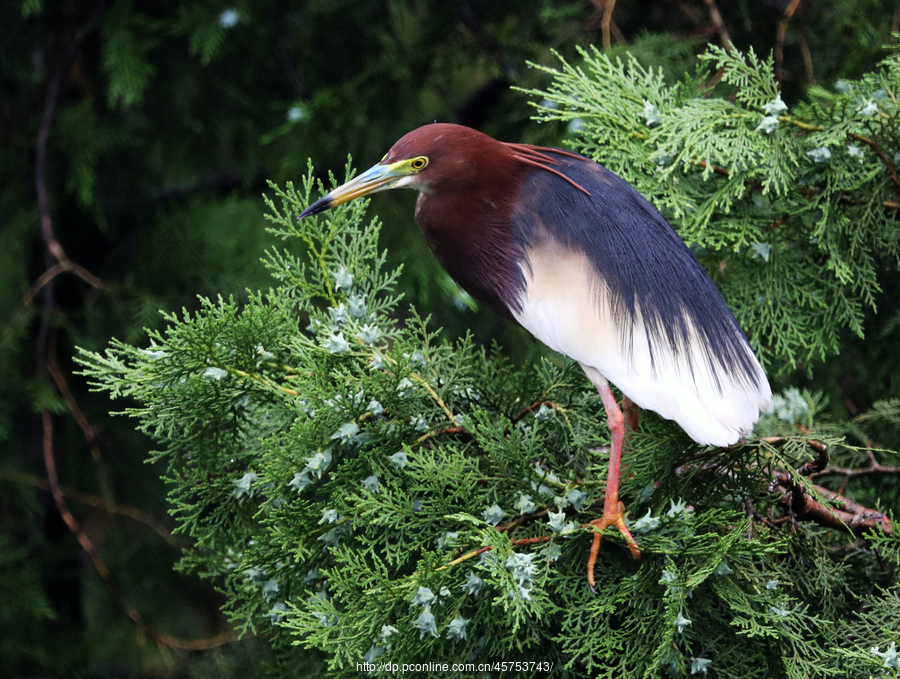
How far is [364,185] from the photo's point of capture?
4.35 feet

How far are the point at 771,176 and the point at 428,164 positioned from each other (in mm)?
579

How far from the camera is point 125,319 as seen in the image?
249cm

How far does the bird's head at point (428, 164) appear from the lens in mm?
1327

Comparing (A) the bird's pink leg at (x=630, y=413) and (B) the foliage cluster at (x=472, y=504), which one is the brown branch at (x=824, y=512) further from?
(A) the bird's pink leg at (x=630, y=413)

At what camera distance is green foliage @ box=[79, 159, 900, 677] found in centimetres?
108

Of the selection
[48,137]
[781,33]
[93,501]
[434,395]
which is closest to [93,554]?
[93,501]

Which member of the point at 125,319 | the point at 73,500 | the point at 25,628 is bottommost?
Result: the point at 25,628

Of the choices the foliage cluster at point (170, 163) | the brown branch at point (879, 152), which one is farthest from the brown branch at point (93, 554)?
the brown branch at point (879, 152)

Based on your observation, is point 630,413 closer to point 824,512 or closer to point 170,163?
point 824,512

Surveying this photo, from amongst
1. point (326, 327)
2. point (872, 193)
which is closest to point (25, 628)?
point (326, 327)

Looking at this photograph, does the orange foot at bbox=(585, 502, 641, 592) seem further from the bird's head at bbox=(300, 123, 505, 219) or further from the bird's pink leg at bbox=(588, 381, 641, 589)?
the bird's head at bbox=(300, 123, 505, 219)

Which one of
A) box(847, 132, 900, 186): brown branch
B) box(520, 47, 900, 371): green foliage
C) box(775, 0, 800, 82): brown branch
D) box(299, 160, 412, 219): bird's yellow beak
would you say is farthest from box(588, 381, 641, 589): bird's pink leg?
box(775, 0, 800, 82): brown branch

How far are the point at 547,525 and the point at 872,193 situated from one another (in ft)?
2.92

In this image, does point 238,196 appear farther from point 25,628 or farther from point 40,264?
point 25,628
